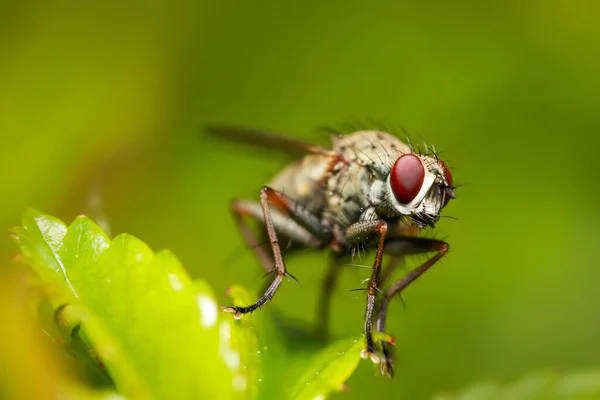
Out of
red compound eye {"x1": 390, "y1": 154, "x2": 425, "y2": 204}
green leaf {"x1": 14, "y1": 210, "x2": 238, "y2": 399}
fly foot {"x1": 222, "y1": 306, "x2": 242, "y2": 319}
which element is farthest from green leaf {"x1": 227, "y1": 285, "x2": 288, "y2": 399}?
red compound eye {"x1": 390, "y1": 154, "x2": 425, "y2": 204}

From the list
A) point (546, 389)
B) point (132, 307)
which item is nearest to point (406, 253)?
point (546, 389)

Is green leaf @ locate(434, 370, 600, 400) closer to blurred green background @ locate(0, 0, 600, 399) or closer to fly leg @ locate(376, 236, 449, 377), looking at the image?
fly leg @ locate(376, 236, 449, 377)

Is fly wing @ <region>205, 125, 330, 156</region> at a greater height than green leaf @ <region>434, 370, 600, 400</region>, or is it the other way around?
fly wing @ <region>205, 125, 330, 156</region>

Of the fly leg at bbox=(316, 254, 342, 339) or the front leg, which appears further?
the fly leg at bbox=(316, 254, 342, 339)

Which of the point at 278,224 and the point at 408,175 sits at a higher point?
the point at 408,175

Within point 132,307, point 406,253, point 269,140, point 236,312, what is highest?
point 269,140

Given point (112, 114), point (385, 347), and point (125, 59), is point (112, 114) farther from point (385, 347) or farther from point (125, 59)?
point (385, 347)

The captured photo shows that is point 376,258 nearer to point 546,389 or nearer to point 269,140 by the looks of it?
point 269,140

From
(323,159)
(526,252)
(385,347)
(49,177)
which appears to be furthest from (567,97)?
(49,177)
